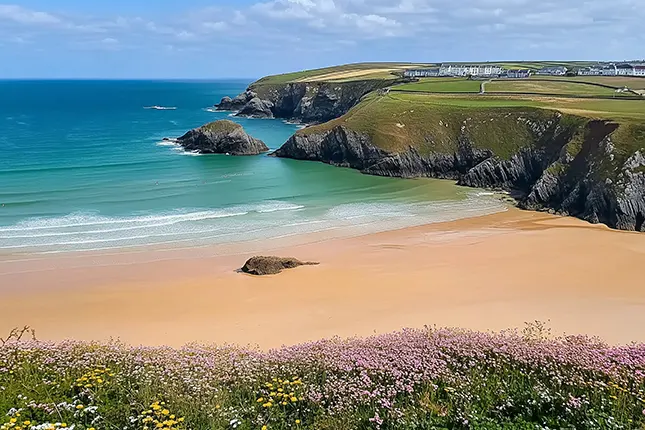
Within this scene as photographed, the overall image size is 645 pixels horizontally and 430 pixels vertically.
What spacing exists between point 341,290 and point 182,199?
24.5 meters

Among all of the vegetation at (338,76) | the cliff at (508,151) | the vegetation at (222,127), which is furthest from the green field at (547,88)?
the vegetation at (338,76)

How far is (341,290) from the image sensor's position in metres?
23.7

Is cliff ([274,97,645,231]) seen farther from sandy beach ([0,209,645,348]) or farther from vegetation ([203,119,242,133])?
vegetation ([203,119,242,133])

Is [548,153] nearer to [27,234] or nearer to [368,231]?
[368,231]

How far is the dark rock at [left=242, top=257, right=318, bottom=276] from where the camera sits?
2595 centimetres

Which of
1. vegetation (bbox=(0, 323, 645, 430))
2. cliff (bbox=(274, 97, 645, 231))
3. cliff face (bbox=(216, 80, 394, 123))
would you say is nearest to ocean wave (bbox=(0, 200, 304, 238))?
cliff (bbox=(274, 97, 645, 231))

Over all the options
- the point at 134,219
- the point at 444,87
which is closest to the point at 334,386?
the point at 134,219

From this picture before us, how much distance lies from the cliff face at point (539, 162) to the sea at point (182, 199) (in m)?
2.71

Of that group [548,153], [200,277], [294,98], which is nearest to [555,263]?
[200,277]

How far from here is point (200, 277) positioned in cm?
2591

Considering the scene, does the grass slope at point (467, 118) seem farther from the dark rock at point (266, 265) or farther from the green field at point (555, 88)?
the dark rock at point (266, 265)

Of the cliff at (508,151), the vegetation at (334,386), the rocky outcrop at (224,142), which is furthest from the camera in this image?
the rocky outcrop at (224,142)

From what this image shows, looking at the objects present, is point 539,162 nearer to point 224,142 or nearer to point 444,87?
point 224,142

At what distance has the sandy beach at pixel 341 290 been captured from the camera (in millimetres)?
19359
